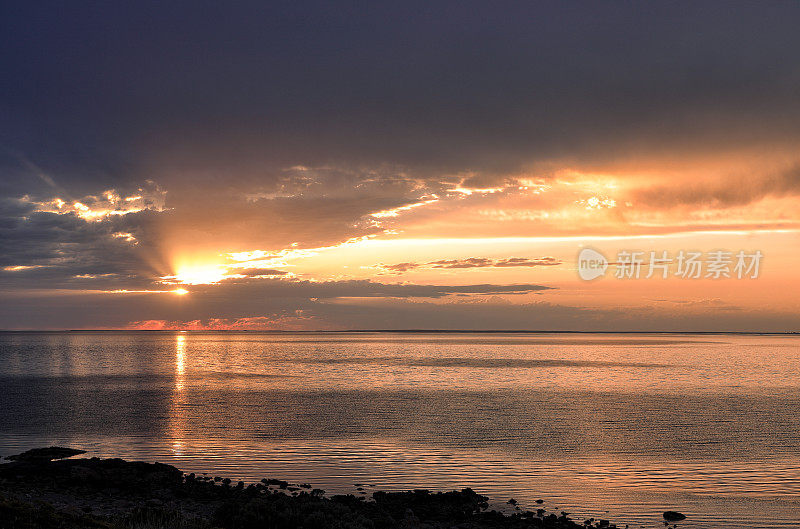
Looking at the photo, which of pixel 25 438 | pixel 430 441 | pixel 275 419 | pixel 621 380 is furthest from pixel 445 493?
pixel 621 380

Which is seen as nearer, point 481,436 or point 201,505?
point 201,505

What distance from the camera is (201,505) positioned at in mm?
25234

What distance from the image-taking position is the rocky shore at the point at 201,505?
21.3 meters

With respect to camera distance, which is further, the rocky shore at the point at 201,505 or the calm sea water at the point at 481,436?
the calm sea water at the point at 481,436

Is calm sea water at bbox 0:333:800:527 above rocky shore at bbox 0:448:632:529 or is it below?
below

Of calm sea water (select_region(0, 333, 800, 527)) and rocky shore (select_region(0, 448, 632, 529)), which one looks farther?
calm sea water (select_region(0, 333, 800, 527))

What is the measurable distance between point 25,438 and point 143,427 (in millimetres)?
7940

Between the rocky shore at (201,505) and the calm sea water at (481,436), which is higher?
→ the rocky shore at (201,505)

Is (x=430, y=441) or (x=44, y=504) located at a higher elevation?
(x=44, y=504)

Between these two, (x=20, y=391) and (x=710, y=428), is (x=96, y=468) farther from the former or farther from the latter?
(x=20, y=391)

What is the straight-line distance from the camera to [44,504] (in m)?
22.3

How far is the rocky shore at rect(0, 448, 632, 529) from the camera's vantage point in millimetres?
21266

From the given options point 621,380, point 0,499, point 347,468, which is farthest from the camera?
point 621,380

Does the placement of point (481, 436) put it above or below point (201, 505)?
below
